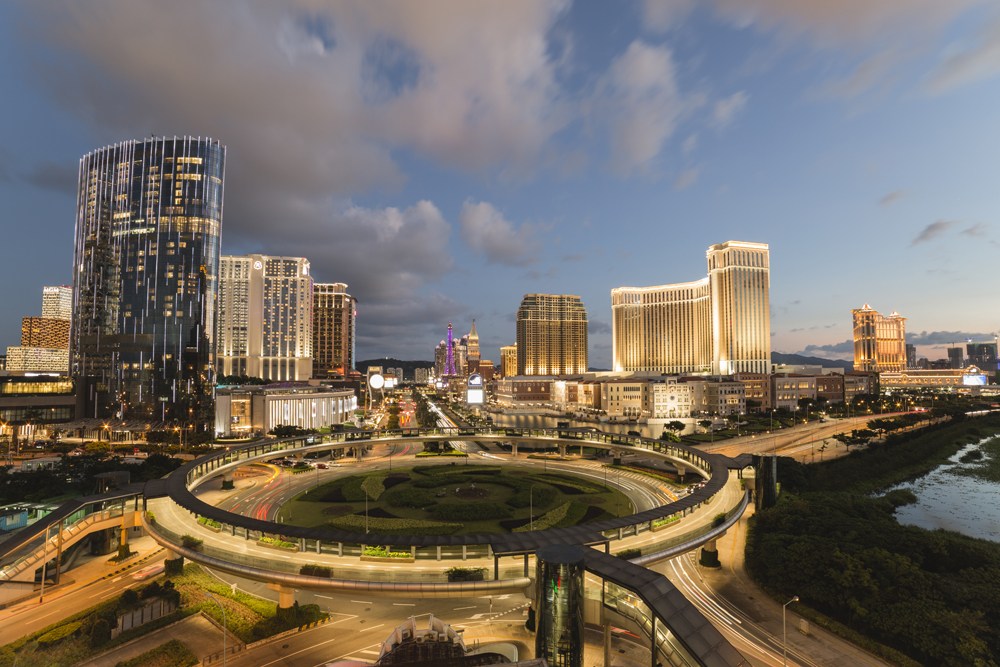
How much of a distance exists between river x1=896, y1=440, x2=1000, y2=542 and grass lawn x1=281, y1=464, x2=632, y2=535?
3660 centimetres

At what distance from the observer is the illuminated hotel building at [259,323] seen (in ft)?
628

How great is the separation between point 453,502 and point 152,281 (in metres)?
103

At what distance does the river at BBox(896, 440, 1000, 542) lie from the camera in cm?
5609

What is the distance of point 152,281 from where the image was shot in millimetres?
114062

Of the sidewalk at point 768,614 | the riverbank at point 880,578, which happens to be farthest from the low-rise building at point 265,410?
the riverbank at point 880,578

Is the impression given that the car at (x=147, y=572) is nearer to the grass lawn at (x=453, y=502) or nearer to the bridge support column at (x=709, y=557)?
the grass lawn at (x=453, y=502)

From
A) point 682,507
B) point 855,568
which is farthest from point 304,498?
point 855,568

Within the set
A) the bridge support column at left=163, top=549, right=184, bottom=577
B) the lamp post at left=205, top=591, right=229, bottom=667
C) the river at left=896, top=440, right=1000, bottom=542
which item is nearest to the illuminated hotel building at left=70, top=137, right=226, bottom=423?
the bridge support column at left=163, top=549, right=184, bottom=577

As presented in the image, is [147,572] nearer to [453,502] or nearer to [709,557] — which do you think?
[453,502]

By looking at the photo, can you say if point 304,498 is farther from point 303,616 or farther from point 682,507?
point 682,507

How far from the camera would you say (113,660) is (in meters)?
25.9

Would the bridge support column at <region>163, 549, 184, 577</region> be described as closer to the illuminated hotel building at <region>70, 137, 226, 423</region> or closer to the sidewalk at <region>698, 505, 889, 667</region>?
the sidewalk at <region>698, 505, 889, 667</region>

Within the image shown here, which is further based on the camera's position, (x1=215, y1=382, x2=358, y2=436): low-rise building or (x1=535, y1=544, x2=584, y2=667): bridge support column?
(x1=215, y1=382, x2=358, y2=436): low-rise building

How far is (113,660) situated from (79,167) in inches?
6008
